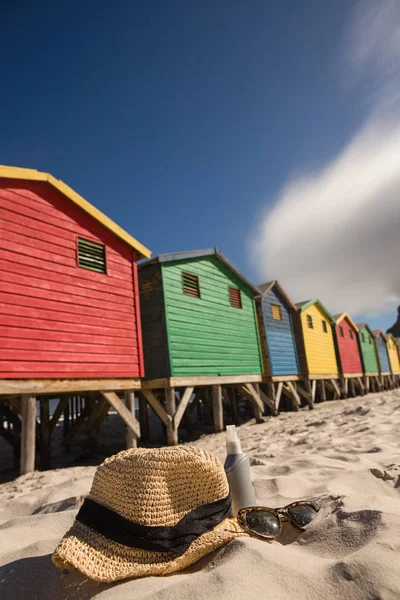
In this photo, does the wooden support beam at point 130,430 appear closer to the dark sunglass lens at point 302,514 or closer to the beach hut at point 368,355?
the dark sunglass lens at point 302,514

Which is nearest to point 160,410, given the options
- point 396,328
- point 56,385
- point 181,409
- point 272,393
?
point 181,409

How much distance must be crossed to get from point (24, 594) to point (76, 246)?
6918mm

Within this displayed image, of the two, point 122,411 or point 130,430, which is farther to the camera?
point 130,430

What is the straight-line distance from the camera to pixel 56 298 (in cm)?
711

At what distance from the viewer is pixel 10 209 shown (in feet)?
22.2

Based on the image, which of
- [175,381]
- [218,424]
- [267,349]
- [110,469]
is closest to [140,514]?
[110,469]

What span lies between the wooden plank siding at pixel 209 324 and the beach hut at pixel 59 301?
1.48 m

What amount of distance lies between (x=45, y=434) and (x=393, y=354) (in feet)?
114

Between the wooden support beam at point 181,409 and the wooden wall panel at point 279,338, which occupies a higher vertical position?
the wooden wall panel at point 279,338

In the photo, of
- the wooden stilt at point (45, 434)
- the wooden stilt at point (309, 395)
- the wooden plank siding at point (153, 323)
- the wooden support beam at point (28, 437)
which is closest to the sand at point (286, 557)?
the wooden support beam at point (28, 437)

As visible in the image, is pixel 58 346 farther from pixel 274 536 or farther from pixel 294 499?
pixel 274 536

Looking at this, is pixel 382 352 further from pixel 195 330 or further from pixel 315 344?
pixel 195 330

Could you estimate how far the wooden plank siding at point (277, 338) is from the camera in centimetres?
1416

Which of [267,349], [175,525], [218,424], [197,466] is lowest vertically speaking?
[218,424]
